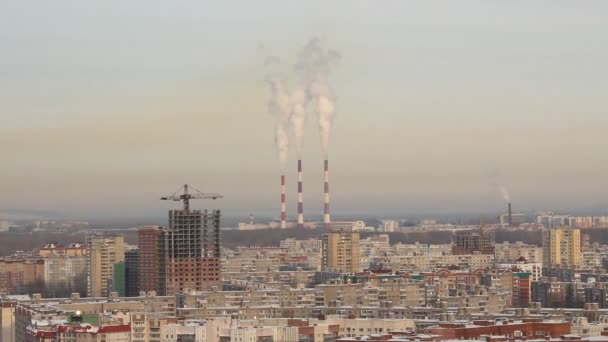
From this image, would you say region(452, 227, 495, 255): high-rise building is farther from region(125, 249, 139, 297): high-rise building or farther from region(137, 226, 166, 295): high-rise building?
region(137, 226, 166, 295): high-rise building

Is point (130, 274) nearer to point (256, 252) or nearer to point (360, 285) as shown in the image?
point (360, 285)

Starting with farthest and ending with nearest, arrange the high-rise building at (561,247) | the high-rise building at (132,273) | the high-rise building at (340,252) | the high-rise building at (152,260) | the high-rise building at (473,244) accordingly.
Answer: the high-rise building at (473,244), the high-rise building at (561,247), the high-rise building at (340,252), the high-rise building at (132,273), the high-rise building at (152,260)

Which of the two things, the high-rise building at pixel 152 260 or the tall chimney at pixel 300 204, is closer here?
the high-rise building at pixel 152 260

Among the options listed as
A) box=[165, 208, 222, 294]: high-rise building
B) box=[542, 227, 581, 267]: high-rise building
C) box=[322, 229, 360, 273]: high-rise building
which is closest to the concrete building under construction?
box=[165, 208, 222, 294]: high-rise building

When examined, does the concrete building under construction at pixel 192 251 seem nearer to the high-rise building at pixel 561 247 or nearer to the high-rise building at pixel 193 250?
the high-rise building at pixel 193 250

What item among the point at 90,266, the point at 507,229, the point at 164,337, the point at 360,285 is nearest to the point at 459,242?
the point at 507,229

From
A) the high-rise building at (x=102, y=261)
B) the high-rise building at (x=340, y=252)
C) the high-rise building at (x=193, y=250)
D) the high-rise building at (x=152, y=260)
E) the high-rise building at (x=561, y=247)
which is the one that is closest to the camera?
the high-rise building at (x=193, y=250)

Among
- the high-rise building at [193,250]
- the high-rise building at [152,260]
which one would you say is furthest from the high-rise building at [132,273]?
the high-rise building at [193,250]
